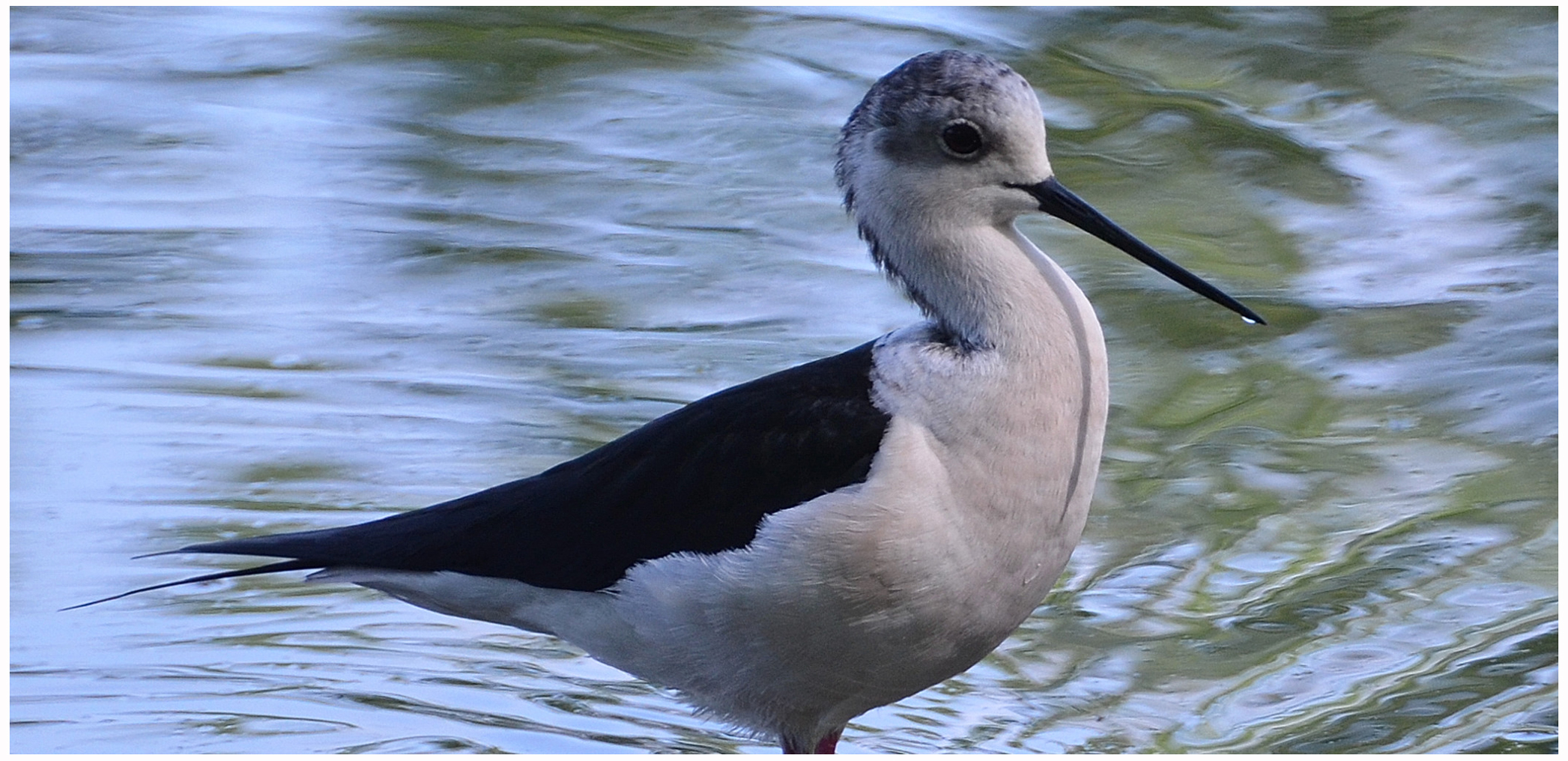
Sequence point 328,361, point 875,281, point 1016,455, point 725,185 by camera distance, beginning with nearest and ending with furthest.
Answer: point 1016,455 < point 328,361 < point 875,281 < point 725,185

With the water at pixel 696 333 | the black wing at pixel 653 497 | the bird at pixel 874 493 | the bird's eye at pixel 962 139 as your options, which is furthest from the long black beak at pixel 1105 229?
the water at pixel 696 333

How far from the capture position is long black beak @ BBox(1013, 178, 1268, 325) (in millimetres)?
4242

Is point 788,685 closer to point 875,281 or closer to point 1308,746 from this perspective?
point 1308,746

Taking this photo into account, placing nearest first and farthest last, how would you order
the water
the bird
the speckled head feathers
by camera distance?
the bird, the speckled head feathers, the water

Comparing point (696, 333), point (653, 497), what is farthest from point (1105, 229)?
point (696, 333)

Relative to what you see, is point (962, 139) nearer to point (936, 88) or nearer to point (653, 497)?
Result: point (936, 88)

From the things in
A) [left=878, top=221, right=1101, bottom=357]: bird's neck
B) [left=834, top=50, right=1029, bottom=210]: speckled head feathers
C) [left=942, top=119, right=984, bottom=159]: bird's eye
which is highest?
[left=834, top=50, right=1029, bottom=210]: speckled head feathers

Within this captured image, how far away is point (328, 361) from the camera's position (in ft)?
22.8

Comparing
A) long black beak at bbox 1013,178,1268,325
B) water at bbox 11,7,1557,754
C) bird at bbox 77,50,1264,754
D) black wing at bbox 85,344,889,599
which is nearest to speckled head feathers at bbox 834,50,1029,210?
bird at bbox 77,50,1264,754

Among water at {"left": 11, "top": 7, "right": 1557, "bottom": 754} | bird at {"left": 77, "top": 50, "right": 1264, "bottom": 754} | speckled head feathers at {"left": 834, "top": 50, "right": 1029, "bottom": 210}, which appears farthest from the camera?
water at {"left": 11, "top": 7, "right": 1557, "bottom": 754}

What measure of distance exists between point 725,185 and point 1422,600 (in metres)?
4.00

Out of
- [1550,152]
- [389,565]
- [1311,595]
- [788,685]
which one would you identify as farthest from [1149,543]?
[1550,152]

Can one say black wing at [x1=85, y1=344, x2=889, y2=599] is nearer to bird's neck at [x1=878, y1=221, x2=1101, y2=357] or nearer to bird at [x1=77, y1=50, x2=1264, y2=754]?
bird at [x1=77, y1=50, x2=1264, y2=754]

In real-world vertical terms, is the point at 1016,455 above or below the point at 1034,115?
below
